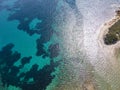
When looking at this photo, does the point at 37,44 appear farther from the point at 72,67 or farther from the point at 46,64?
the point at 72,67

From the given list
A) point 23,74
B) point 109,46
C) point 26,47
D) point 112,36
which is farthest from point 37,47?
point 112,36

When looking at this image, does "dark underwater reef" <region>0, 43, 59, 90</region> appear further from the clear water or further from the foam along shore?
the foam along shore

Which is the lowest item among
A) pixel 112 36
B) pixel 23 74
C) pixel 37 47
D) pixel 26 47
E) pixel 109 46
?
pixel 23 74

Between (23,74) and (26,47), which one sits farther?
(26,47)

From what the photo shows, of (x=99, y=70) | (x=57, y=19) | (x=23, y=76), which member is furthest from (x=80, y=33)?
(x=23, y=76)

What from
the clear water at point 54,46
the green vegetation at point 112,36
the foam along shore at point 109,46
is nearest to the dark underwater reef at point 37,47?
the clear water at point 54,46

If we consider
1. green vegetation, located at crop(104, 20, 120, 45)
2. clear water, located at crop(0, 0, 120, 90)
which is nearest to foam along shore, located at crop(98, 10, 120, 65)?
green vegetation, located at crop(104, 20, 120, 45)

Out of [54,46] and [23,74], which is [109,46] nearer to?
[54,46]

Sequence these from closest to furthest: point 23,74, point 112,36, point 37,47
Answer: point 23,74 < point 112,36 < point 37,47
